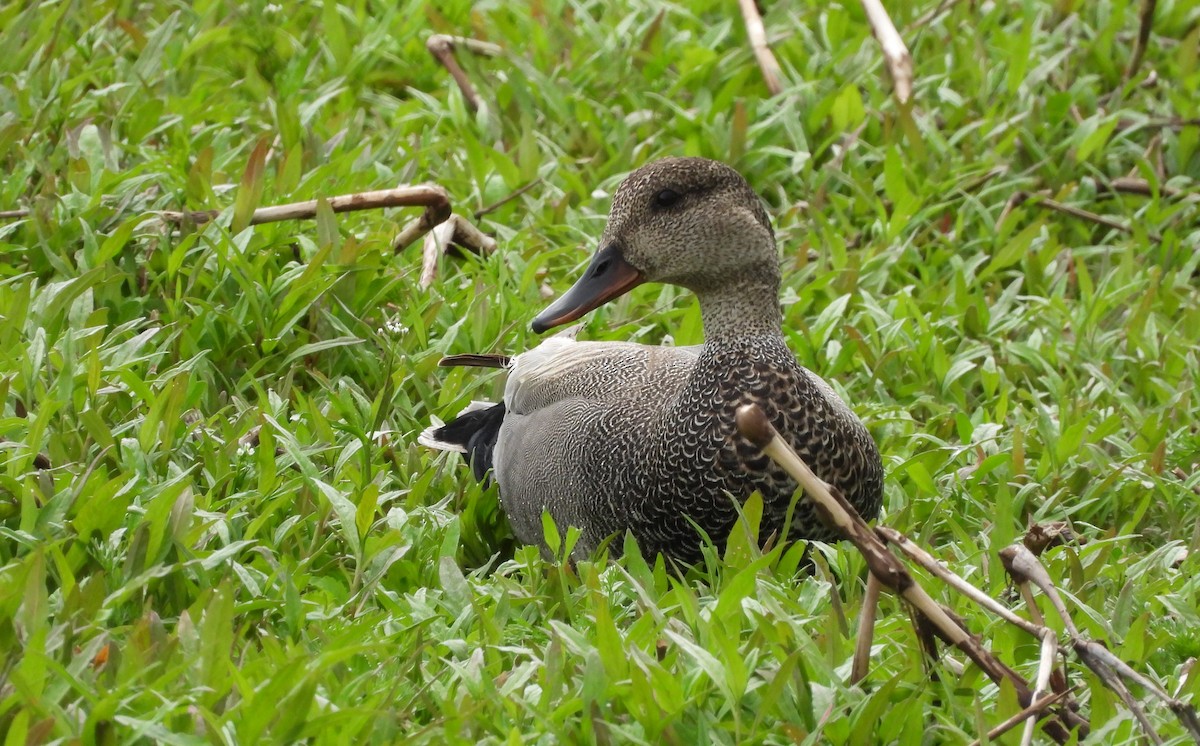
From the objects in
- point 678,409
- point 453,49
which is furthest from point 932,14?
point 678,409

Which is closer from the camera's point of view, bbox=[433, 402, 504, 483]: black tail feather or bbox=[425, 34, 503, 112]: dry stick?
bbox=[433, 402, 504, 483]: black tail feather

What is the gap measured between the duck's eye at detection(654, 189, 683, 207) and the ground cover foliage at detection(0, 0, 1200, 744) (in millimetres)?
795

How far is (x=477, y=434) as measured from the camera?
3.87 meters

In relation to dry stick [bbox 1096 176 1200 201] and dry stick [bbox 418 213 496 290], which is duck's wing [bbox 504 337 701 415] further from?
dry stick [bbox 1096 176 1200 201]

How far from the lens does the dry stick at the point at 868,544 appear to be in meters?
2.26

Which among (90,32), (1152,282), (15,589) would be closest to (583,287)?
(15,589)

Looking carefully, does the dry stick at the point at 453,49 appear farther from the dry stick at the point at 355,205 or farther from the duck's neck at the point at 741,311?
the duck's neck at the point at 741,311

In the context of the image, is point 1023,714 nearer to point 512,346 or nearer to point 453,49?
point 512,346

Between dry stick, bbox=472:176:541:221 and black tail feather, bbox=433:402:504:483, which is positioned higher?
dry stick, bbox=472:176:541:221

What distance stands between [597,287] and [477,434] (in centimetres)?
57

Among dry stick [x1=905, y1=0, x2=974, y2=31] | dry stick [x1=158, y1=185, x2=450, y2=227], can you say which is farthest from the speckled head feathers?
dry stick [x1=905, y1=0, x2=974, y2=31]

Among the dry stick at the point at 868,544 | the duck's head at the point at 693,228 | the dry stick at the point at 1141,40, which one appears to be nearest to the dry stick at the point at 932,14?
the dry stick at the point at 1141,40

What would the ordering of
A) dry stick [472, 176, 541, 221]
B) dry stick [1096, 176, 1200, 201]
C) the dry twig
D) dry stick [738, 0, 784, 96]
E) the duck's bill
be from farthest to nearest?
dry stick [738, 0, 784, 96] < dry stick [1096, 176, 1200, 201] < the dry twig < dry stick [472, 176, 541, 221] < the duck's bill

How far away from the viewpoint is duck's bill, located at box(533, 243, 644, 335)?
349cm
